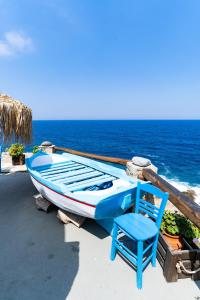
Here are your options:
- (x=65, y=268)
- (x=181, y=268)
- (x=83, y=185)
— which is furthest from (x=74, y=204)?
(x=181, y=268)

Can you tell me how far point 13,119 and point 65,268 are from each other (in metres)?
2.96

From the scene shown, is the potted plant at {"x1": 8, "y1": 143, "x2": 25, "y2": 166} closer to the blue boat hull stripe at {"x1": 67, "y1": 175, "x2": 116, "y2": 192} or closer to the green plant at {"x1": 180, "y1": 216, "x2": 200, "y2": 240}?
the blue boat hull stripe at {"x1": 67, "y1": 175, "x2": 116, "y2": 192}

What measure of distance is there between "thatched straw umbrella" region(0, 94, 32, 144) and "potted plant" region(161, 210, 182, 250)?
135 inches

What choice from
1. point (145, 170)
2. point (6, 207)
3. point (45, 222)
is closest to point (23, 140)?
point (6, 207)

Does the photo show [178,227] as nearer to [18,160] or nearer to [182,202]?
[182,202]

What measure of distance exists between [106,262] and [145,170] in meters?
1.69

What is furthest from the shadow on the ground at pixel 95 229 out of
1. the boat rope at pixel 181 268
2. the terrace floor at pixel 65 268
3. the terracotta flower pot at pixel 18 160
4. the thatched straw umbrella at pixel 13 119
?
the terracotta flower pot at pixel 18 160

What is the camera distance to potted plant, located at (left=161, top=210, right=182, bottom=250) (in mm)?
2330

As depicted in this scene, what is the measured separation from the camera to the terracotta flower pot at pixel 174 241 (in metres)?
2.29

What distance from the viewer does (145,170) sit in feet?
10.4

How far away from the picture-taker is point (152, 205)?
2.35m

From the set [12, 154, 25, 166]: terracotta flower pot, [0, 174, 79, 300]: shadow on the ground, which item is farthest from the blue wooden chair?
[12, 154, 25, 166]: terracotta flower pot

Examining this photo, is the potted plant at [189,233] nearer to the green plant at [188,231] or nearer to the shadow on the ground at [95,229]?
the green plant at [188,231]

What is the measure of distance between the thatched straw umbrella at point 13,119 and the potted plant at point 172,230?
3432mm
